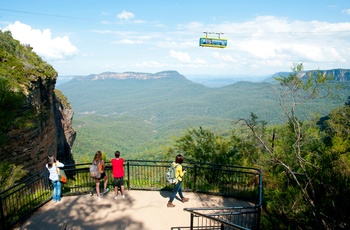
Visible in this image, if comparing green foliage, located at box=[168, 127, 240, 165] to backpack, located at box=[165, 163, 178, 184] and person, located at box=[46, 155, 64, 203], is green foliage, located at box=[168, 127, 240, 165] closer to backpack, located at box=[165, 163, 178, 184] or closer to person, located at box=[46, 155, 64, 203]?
backpack, located at box=[165, 163, 178, 184]

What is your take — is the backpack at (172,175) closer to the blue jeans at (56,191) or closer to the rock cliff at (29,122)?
the blue jeans at (56,191)

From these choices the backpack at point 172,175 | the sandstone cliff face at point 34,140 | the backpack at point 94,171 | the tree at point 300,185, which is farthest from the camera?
the sandstone cliff face at point 34,140

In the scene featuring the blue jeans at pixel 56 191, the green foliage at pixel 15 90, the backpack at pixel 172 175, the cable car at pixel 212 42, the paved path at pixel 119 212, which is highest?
the cable car at pixel 212 42

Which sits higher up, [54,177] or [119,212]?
[54,177]

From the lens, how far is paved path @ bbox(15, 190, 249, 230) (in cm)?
671

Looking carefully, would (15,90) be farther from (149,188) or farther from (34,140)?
(149,188)

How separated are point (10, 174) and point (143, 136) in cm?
13881

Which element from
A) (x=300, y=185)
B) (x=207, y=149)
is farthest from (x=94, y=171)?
(x=207, y=149)

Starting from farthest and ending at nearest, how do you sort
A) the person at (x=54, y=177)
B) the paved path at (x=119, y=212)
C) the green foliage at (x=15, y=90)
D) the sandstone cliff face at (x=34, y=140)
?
the sandstone cliff face at (x=34, y=140) → the person at (x=54, y=177) → the paved path at (x=119, y=212) → the green foliage at (x=15, y=90)

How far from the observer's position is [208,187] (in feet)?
30.8

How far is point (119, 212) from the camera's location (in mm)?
7367

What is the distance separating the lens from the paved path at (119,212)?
6.71m

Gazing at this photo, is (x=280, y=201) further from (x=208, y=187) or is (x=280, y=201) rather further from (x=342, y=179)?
(x=208, y=187)

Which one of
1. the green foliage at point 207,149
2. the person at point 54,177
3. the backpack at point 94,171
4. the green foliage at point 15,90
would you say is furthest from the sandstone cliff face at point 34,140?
the green foliage at point 207,149
